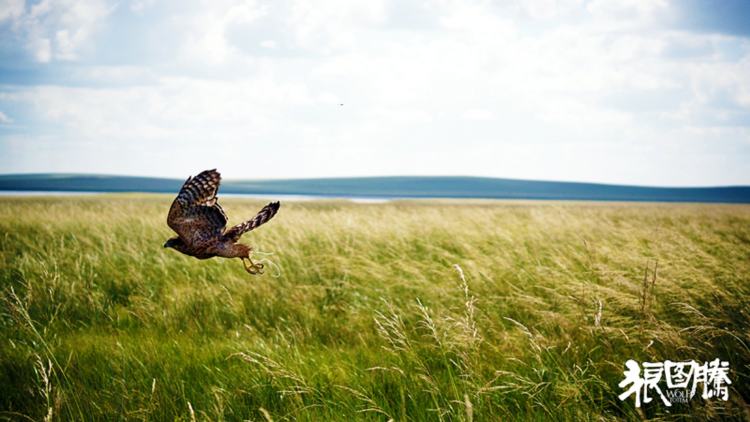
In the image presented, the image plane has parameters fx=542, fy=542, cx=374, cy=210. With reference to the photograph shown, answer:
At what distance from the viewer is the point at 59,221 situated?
1193cm

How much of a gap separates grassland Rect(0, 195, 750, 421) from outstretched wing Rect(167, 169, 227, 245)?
1.76 m

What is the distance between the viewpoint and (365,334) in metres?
4.90

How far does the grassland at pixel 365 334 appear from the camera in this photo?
11.3 ft

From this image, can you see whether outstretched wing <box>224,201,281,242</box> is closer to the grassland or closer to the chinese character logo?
the grassland

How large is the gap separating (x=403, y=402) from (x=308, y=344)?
1706 mm

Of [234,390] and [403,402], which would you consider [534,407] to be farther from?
[234,390]

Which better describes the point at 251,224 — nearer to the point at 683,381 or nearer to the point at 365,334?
the point at 683,381

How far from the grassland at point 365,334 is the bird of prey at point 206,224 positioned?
1761 mm

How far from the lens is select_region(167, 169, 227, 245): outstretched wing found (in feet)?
2.58

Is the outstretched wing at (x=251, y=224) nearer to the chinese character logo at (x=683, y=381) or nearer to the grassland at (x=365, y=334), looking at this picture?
the grassland at (x=365, y=334)

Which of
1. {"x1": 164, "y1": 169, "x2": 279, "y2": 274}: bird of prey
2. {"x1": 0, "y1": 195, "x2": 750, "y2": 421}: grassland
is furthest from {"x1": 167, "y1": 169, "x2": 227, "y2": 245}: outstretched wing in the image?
{"x1": 0, "y1": 195, "x2": 750, "y2": 421}: grassland

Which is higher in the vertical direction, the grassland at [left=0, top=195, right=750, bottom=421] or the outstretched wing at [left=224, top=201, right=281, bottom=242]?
the outstretched wing at [left=224, top=201, right=281, bottom=242]

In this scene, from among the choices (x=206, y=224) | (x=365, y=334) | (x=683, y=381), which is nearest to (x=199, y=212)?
(x=206, y=224)

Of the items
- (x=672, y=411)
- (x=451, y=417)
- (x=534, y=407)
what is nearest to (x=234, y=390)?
(x=451, y=417)
